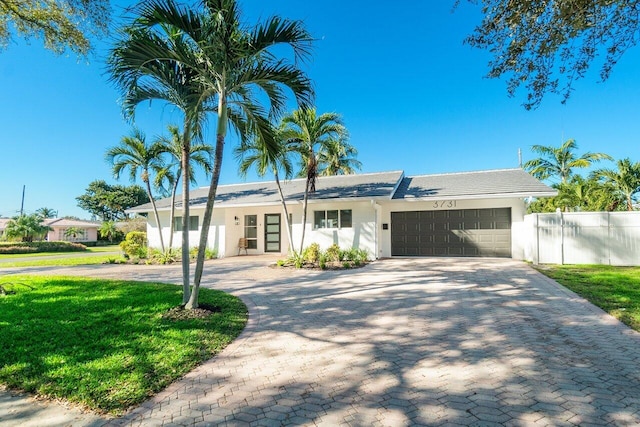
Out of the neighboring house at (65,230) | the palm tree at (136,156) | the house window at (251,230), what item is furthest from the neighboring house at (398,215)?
the neighboring house at (65,230)

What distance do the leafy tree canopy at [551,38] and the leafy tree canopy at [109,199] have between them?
53.5 meters

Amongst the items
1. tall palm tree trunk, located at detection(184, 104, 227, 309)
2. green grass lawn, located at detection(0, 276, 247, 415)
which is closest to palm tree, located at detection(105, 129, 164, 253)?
green grass lawn, located at detection(0, 276, 247, 415)

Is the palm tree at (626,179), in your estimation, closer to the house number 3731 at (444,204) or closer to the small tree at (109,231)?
the house number 3731 at (444,204)

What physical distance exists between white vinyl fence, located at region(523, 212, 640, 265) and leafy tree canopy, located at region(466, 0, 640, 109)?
24.8ft

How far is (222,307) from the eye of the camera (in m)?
6.05

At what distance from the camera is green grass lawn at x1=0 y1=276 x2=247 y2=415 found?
3.11 metres

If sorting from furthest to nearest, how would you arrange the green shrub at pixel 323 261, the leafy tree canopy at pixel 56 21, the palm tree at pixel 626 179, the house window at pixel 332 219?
the palm tree at pixel 626 179 → the house window at pixel 332 219 → the green shrub at pixel 323 261 → the leafy tree canopy at pixel 56 21

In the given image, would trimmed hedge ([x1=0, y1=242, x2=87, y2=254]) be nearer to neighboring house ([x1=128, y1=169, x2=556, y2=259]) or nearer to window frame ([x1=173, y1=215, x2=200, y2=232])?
neighboring house ([x1=128, y1=169, x2=556, y2=259])

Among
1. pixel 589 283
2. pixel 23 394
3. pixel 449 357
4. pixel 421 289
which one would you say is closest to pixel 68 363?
pixel 23 394

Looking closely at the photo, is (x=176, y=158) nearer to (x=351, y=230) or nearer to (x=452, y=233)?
(x=351, y=230)

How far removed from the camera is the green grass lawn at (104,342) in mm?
3111

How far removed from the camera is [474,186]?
1421cm

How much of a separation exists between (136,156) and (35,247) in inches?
753

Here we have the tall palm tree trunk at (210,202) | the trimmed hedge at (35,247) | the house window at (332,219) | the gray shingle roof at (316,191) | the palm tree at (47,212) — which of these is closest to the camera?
the tall palm tree trunk at (210,202)
